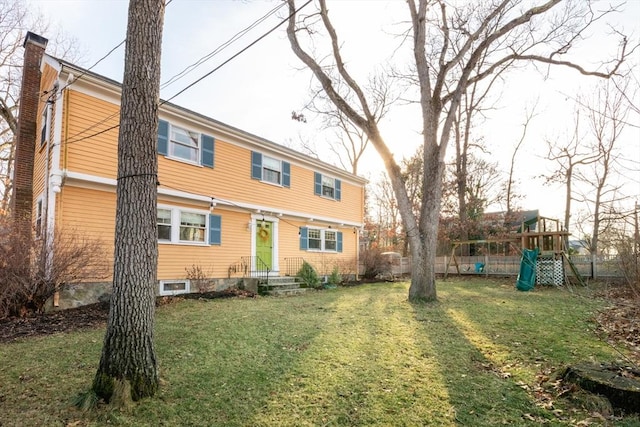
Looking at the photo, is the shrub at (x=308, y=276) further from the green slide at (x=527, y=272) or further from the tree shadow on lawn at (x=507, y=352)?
the green slide at (x=527, y=272)

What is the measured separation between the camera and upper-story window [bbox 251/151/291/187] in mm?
13531

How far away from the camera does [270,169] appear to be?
14.3m

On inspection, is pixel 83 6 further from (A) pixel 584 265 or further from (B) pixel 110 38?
(A) pixel 584 265

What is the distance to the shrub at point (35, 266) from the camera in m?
6.89

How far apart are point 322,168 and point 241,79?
7681 millimetres

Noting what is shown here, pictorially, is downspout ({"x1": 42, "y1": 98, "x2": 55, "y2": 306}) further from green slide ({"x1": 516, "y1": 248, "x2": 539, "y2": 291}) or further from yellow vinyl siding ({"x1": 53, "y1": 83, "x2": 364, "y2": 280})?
green slide ({"x1": 516, "y1": 248, "x2": 539, "y2": 291})

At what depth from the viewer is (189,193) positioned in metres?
11.2

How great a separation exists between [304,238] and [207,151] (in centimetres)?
585

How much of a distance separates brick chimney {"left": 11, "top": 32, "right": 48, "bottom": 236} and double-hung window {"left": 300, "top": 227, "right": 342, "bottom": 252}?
376 inches

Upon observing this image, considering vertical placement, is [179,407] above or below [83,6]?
below

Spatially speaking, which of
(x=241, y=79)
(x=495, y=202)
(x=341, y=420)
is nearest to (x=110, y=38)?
(x=241, y=79)

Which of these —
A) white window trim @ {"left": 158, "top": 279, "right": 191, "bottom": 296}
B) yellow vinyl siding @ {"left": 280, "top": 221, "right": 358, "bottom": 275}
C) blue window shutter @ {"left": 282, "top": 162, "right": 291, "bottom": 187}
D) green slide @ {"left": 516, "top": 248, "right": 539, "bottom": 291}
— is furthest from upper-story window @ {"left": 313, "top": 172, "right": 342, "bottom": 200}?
green slide @ {"left": 516, "top": 248, "right": 539, "bottom": 291}

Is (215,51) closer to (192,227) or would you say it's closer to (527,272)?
(192,227)

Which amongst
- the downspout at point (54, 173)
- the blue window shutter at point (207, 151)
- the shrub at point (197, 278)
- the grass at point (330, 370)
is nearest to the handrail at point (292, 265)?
the shrub at point (197, 278)
